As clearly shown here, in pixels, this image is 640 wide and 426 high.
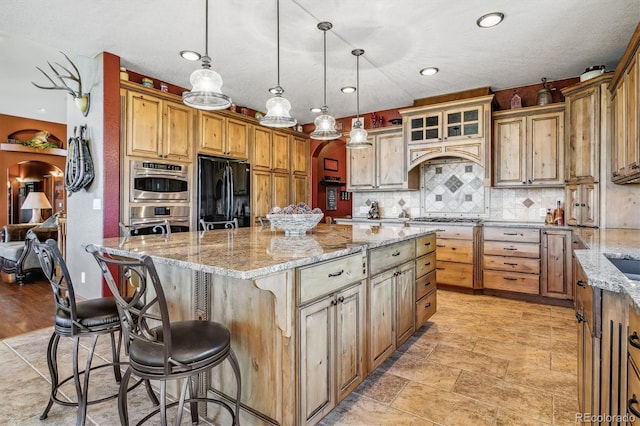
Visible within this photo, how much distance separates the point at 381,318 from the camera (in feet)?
7.36

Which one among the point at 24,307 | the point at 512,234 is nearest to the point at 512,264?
the point at 512,234

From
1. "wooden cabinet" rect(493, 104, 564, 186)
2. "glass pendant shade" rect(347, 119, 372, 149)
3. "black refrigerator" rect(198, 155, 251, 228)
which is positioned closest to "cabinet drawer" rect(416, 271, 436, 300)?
"glass pendant shade" rect(347, 119, 372, 149)

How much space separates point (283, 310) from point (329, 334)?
0.41 metres

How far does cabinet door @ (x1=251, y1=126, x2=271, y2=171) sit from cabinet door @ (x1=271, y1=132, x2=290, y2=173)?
0.31 ft

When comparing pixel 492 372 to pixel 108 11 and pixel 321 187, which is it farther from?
pixel 321 187

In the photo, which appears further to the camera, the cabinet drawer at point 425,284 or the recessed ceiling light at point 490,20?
the cabinet drawer at point 425,284

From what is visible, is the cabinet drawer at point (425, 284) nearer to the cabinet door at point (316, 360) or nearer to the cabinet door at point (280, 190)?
the cabinet door at point (316, 360)

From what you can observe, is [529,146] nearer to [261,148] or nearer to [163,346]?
[261,148]

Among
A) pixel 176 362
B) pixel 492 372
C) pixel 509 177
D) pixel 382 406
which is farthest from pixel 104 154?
pixel 509 177

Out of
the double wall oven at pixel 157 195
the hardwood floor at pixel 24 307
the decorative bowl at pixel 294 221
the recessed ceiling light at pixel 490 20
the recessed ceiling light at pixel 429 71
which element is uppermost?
the recessed ceiling light at pixel 429 71

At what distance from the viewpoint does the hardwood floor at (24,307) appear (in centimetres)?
317

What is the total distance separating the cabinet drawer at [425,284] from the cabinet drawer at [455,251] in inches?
53.6

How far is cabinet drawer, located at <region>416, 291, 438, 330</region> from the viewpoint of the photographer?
285 centimetres

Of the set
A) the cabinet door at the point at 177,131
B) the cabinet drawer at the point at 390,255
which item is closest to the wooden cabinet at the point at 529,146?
the cabinet drawer at the point at 390,255
